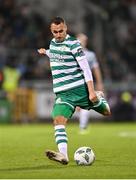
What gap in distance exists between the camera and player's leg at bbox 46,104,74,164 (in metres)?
10.9

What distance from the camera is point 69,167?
425 inches

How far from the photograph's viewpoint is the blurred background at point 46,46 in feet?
89.0

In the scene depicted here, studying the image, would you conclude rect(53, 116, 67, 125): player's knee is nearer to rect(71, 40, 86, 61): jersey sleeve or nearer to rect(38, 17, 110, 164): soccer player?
rect(38, 17, 110, 164): soccer player

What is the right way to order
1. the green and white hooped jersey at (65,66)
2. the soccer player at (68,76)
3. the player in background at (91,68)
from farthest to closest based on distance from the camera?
the player in background at (91,68)
the green and white hooped jersey at (65,66)
the soccer player at (68,76)

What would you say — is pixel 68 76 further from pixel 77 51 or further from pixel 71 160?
pixel 71 160

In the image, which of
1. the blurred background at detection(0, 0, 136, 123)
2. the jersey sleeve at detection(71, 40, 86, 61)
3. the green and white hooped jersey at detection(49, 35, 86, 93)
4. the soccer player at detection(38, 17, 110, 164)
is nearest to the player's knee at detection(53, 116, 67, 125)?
the soccer player at detection(38, 17, 110, 164)

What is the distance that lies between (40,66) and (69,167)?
702 inches

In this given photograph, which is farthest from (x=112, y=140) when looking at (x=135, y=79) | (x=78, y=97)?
(x=135, y=79)

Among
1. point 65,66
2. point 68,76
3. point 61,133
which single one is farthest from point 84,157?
point 65,66

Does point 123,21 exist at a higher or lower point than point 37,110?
higher

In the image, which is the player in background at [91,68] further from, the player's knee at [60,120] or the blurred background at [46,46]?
the player's knee at [60,120]

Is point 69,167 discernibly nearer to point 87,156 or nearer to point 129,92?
point 87,156

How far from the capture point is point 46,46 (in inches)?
1143

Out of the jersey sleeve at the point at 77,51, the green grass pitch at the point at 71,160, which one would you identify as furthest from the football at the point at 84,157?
the jersey sleeve at the point at 77,51
